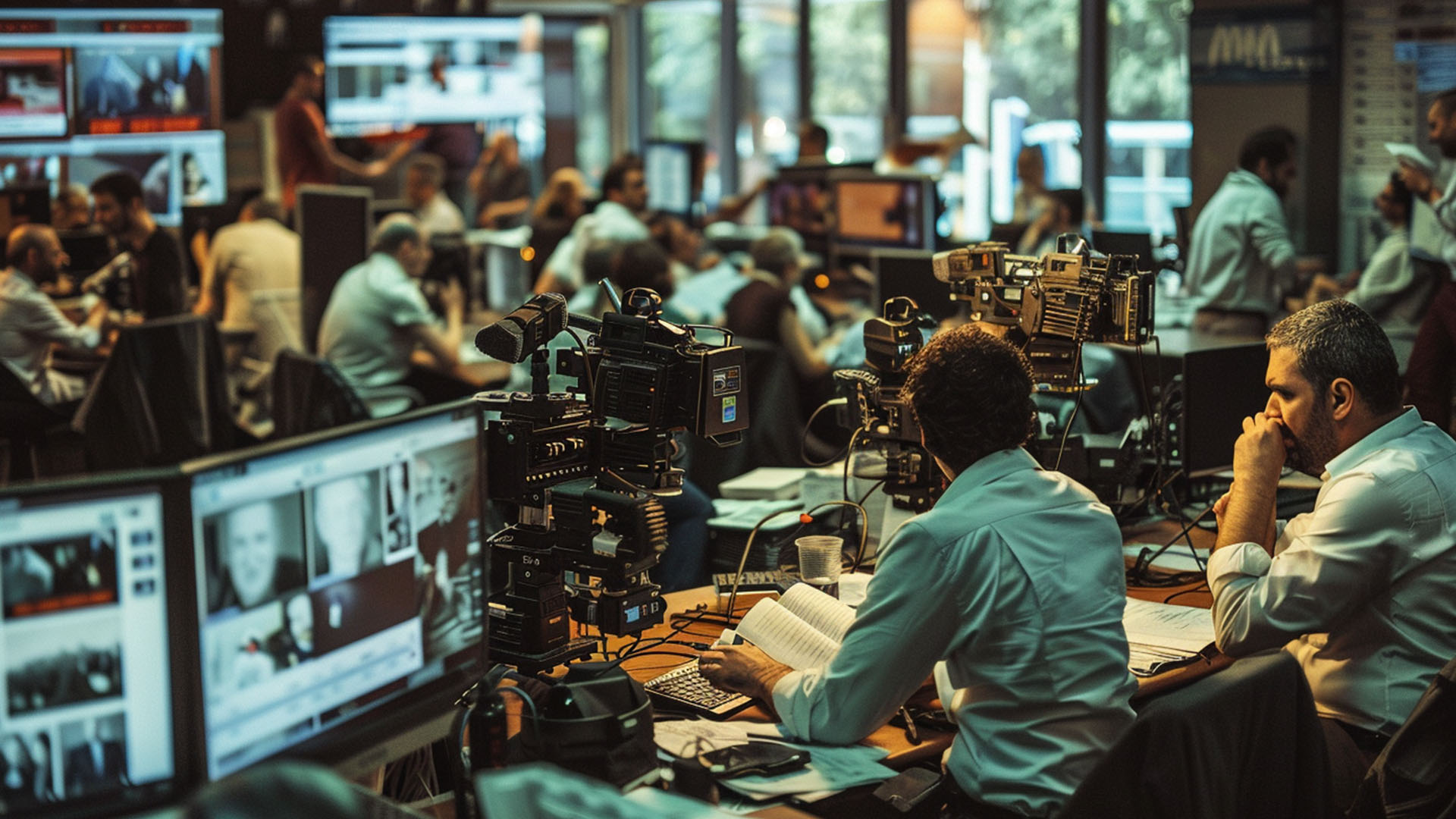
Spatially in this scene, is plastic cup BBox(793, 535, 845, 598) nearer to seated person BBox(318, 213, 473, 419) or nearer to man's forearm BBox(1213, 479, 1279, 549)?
man's forearm BBox(1213, 479, 1279, 549)

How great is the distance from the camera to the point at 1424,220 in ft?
19.3

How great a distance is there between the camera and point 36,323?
5.93 metres

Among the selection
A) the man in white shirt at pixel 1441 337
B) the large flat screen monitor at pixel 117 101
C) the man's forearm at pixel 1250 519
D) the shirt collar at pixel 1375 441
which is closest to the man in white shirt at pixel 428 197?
the large flat screen monitor at pixel 117 101

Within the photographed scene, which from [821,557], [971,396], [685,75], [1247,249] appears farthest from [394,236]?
[685,75]

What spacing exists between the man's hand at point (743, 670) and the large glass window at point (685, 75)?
9021 mm

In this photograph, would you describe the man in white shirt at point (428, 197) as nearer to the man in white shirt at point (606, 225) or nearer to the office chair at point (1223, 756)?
the man in white shirt at point (606, 225)

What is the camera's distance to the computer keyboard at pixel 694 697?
2475mm

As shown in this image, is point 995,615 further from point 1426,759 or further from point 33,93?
point 33,93

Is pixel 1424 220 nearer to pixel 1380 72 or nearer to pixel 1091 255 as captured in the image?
pixel 1380 72

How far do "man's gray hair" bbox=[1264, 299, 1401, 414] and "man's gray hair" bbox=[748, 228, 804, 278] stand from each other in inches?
160

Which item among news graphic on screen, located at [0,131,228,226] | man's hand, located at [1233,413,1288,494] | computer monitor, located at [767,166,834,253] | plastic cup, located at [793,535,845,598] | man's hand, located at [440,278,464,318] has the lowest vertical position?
plastic cup, located at [793,535,845,598]

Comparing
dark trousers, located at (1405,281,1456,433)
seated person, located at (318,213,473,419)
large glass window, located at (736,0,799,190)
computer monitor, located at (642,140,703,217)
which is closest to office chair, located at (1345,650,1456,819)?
dark trousers, located at (1405,281,1456,433)

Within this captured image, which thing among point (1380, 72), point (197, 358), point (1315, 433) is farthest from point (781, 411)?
point (1380, 72)

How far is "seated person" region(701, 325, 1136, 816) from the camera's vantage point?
7.22ft
